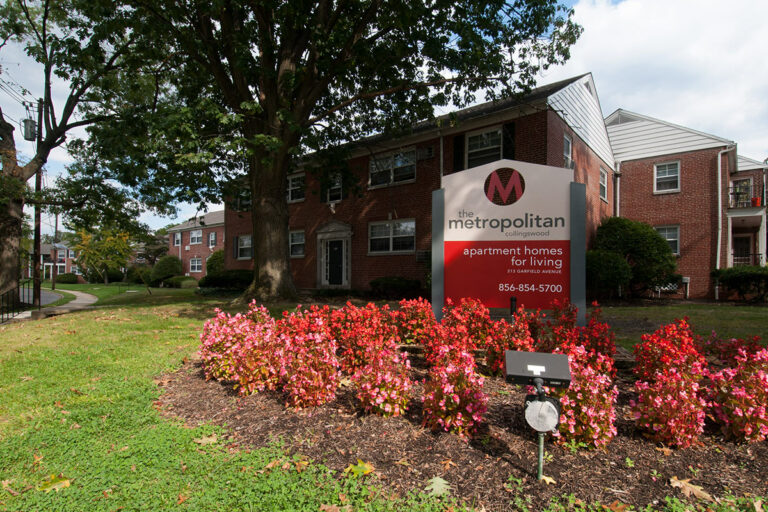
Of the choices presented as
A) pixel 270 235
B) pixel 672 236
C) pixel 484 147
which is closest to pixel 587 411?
pixel 270 235

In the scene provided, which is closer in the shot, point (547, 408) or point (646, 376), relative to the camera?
point (547, 408)

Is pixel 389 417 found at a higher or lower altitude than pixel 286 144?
lower

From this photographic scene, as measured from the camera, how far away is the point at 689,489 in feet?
7.80

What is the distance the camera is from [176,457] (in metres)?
2.83

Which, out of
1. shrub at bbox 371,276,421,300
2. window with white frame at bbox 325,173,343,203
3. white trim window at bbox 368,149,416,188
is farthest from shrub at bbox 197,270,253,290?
white trim window at bbox 368,149,416,188

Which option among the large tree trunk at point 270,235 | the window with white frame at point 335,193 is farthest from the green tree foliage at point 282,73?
the window with white frame at point 335,193

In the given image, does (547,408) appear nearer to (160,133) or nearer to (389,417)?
(389,417)

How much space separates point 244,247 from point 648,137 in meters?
21.6

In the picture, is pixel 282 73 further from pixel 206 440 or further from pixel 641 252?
pixel 641 252

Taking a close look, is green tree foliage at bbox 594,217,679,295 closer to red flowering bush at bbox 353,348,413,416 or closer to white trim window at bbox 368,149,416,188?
white trim window at bbox 368,149,416,188

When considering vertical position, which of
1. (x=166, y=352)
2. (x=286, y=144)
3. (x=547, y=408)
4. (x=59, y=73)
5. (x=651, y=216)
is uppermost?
(x=59, y=73)

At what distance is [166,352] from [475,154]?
11.4 m

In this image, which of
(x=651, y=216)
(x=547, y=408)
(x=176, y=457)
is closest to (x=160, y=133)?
(x=176, y=457)

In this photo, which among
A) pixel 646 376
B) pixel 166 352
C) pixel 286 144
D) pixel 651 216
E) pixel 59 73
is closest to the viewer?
pixel 646 376
